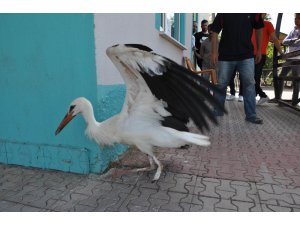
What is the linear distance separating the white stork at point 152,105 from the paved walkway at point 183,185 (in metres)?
0.32

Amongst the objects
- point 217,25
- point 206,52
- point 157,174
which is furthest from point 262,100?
point 157,174

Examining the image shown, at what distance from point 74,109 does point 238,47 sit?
11.1 feet

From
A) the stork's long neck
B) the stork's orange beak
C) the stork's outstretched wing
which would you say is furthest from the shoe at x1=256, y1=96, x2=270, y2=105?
the stork's orange beak

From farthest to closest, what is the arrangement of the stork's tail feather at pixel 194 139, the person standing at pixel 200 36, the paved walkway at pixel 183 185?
the person standing at pixel 200 36
the stork's tail feather at pixel 194 139
the paved walkway at pixel 183 185

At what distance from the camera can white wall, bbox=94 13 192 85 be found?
9.80ft

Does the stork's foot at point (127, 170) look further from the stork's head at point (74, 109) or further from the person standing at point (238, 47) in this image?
the person standing at point (238, 47)

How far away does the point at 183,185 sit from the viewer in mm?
2756

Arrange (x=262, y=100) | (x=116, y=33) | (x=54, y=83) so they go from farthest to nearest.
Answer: (x=262, y=100) < (x=116, y=33) < (x=54, y=83)

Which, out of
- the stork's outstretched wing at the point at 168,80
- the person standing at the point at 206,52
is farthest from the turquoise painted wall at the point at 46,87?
the person standing at the point at 206,52

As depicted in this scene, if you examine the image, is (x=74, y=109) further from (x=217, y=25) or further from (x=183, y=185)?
(x=217, y=25)

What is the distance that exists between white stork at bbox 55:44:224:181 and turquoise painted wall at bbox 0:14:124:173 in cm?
24

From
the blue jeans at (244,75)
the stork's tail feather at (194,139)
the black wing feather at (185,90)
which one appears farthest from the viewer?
the blue jeans at (244,75)

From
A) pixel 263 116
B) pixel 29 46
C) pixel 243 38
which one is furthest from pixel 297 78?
pixel 29 46

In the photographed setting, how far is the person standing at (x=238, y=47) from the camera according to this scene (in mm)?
4859
